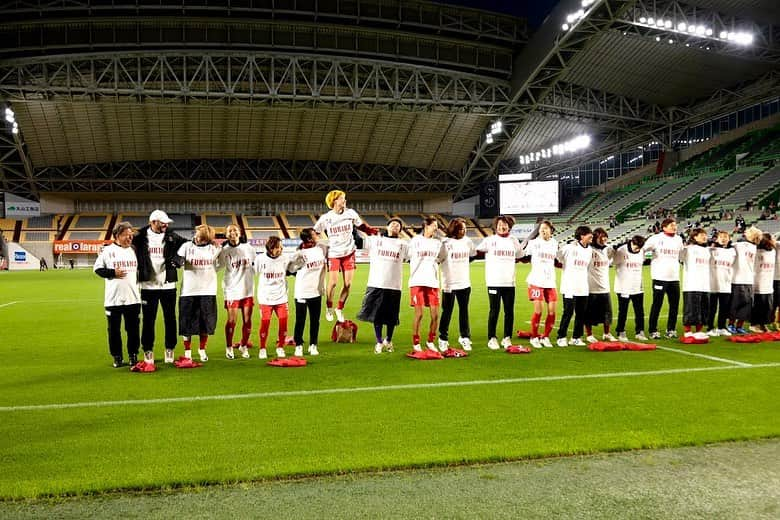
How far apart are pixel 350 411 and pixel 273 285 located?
131 inches

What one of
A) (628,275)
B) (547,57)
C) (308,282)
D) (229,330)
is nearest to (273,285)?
(308,282)

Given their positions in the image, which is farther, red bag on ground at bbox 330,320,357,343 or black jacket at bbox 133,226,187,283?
red bag on ground at bbox 330,320,357,343

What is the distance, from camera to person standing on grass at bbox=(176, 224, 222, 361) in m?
7.74

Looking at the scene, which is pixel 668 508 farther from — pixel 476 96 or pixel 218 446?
pixel 476 96

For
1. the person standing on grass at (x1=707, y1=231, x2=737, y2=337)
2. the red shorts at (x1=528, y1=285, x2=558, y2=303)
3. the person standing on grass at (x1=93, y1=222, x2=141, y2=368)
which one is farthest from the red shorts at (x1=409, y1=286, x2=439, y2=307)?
the person standing on grass at (x1=707, y1=231, x2=737, y2=337)

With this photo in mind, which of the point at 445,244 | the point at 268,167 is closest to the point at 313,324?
the point at 445,244

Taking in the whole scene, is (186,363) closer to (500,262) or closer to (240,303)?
(240,303)

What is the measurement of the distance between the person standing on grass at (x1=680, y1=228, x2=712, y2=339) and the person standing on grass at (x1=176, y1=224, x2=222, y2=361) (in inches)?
297

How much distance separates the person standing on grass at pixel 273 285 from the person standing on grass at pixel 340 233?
0.99 meters

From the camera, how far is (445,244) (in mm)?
8602

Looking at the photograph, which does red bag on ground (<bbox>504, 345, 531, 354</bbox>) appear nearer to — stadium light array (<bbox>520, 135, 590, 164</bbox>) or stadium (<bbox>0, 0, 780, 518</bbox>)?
stadium (<bbox>0, 0, 780, 518</bbox>)

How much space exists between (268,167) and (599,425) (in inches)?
2143

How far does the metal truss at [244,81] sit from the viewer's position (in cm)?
3628

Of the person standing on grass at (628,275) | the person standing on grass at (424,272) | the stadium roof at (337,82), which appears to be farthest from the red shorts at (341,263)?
the stadium roof at (337,82)
